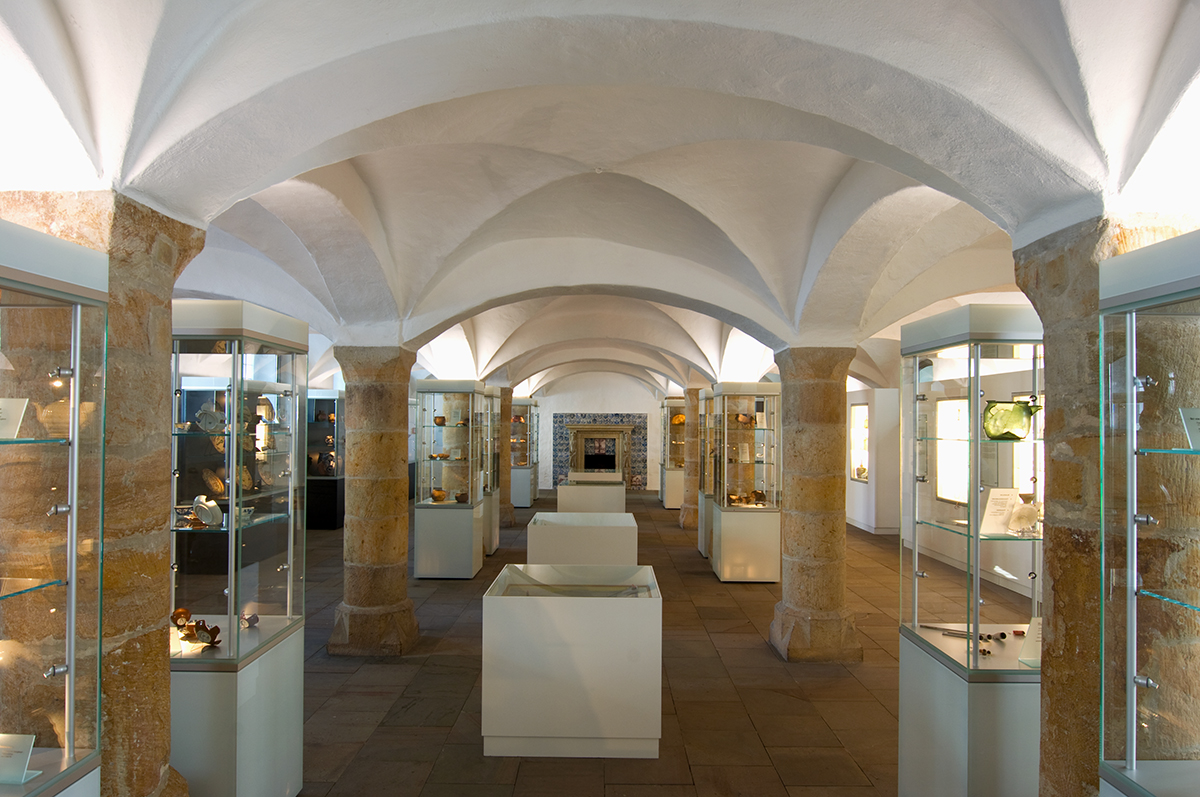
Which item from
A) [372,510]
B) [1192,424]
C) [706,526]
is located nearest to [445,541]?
[372,510]

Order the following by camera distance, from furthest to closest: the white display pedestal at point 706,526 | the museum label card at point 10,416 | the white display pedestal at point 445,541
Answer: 1. the white display pedestal at point 706,526
2. the white display pedestal at point 445,541
3. the museum label card at point 10,416

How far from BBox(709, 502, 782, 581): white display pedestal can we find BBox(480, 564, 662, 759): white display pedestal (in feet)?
17.4

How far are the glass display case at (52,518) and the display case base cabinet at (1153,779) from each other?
10.1 feet

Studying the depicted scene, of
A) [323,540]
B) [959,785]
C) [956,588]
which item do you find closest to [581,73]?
[956,588]

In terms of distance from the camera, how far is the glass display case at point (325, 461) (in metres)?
14.2

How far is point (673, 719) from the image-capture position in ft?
16.2

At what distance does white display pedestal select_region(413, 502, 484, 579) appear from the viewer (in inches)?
366

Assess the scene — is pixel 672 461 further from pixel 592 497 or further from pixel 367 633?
pixel 367 633

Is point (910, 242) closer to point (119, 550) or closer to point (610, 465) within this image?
point (119, 550)

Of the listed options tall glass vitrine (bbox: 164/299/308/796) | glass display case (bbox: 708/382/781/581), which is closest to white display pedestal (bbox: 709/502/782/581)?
glass display case (bbox: 708/382/781/581)

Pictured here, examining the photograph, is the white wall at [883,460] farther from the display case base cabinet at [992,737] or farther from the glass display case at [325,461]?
the display case base cabinet at [992,737]

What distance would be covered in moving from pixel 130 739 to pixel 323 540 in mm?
10856

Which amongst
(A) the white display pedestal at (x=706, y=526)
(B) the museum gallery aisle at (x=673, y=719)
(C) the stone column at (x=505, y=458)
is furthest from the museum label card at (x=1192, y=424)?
(C) the stone column at (x=505, y=458)

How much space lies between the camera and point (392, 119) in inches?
139
